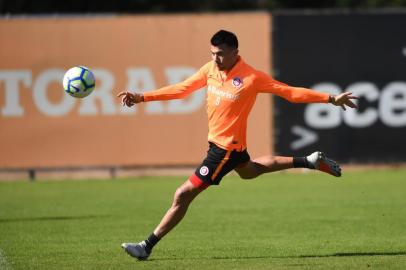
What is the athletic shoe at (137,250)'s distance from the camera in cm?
1014

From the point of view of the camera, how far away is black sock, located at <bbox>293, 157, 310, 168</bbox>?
35.4 feet

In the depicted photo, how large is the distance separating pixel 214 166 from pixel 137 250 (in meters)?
1.26

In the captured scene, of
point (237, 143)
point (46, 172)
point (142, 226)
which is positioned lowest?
point (46, 172)

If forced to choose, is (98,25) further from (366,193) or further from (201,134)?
(366,193)

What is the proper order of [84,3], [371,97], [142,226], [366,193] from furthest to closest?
1. [84,3]
2. [371,97]
3. [366,193]
4. [142,226]

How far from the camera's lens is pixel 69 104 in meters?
22.7

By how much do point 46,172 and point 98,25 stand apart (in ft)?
12.8

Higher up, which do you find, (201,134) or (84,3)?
(84,3)

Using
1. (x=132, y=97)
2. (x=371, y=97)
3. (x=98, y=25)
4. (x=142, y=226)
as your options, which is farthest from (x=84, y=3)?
(x=132, y=97)

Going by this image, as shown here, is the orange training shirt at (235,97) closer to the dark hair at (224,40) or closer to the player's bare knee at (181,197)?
the dark hair at (224,40)

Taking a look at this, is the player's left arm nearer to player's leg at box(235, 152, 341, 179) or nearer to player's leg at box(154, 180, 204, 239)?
player's leg at box(235, 152, 341, 179)

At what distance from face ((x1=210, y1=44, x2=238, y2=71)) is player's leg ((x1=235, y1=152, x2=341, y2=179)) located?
3.88 ft

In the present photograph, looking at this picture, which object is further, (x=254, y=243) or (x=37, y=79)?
(x=37, y=79)

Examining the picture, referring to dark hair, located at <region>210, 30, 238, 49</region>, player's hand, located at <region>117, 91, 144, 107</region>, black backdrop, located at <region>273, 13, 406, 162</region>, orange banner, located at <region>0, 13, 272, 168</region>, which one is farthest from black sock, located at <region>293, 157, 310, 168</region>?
orange banner, located at <region>0, 13, 272, 168</region>
